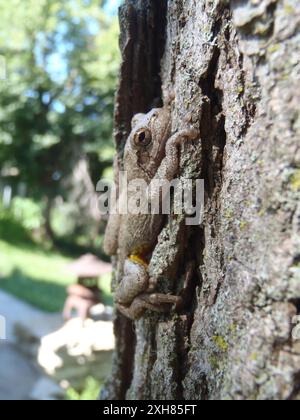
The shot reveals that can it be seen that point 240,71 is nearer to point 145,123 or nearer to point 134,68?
point 145,123

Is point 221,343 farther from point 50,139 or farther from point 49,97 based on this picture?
point 49,97

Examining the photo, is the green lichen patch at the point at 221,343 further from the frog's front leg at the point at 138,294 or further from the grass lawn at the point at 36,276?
the grass lawn at the point at 36,276

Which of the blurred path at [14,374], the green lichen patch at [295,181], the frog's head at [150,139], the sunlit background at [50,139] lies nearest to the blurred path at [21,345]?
the blurred path at [14,374]

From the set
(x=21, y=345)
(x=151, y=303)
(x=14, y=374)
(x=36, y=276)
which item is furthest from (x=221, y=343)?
(x=36, y=276)

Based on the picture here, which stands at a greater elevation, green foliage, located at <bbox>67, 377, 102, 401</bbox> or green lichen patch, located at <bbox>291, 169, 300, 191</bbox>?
green lichen patch, located at <bbox>291, 169, 300, 191</bbox>

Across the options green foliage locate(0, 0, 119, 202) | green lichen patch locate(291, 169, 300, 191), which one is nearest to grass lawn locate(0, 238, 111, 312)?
green foliage locate(0, 0, 119, 202)

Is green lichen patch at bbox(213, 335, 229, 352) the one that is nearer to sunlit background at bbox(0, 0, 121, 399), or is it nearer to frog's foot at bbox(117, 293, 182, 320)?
frog's foot at bbox(117, 293, 182, 320)

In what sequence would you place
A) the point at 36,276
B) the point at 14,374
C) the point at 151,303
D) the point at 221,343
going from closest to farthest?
the point at 221,343 → the point at 151,303 → the point at 14,374 → the point at 36,276
